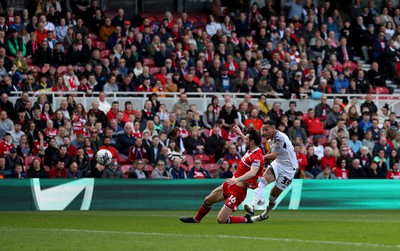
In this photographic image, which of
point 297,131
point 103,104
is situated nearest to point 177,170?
point 103,104

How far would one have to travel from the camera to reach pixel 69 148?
26531 millimetres

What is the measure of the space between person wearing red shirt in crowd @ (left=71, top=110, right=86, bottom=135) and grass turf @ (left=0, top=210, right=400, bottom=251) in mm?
6695

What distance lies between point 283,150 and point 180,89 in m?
10.7

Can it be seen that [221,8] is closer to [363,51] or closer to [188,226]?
[363,51]

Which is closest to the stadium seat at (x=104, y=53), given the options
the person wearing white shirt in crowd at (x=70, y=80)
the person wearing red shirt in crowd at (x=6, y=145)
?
the person wearing white shirt in crowd at (x=70, y=80)

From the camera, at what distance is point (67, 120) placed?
89.6ft

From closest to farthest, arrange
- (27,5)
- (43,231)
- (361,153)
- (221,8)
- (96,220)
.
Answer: (43,231) < (96,220) < (361,153) < (27,5) < (221,8)

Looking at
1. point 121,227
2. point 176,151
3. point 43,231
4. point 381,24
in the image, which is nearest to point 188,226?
point 121,227

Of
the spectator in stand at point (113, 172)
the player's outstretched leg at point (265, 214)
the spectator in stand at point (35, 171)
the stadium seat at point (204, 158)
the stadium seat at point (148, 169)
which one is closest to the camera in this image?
the player's outstretched leg at point (265, 214)

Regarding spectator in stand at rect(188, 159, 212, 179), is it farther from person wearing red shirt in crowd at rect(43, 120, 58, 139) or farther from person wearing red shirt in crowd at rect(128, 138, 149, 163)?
person wearing red shirt in crowd at rect(43, 120, 58, 139)

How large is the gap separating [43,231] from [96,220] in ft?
11.5

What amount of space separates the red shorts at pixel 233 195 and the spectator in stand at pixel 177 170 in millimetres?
8985

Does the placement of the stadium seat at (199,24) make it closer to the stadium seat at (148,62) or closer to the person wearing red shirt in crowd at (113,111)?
the stadium seat at (148,62)

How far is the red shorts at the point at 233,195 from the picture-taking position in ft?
57.5
